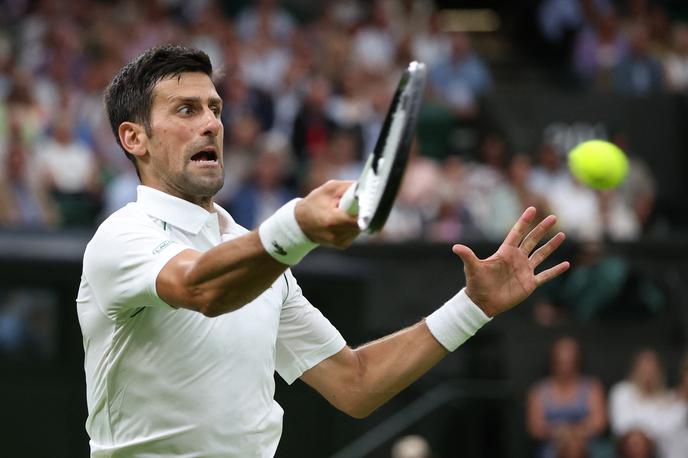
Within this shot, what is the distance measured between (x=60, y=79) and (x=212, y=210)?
30.1 ft

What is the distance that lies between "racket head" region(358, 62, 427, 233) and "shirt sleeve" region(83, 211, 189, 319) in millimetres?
757

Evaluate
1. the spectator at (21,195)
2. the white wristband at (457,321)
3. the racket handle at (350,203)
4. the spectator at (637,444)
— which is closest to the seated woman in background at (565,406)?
the spectator at (637,444)

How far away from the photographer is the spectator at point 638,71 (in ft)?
53.0

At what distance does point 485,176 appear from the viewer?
1323 cm

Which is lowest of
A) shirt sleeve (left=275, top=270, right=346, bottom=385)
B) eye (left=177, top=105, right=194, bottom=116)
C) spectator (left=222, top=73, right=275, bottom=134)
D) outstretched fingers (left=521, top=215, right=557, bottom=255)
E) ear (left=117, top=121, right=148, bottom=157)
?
spectator (left=222, top=73, right=275, bottom=134)

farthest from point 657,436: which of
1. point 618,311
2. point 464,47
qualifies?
point 464,47

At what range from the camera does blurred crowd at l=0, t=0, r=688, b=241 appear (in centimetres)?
1170

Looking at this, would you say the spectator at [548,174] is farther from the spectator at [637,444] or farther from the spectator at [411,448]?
the spectator at [411,448]

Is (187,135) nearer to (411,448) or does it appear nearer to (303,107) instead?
(411,448)

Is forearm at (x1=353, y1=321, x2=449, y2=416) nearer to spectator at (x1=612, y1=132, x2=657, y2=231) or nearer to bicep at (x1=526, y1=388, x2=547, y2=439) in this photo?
bicep at (x1=526, y1=388, x2=547, y2=439)

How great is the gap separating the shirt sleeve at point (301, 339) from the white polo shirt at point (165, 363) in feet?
1.16

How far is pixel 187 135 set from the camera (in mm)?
4062

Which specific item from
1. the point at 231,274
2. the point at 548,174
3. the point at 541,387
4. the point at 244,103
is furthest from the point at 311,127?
the point at 231,274

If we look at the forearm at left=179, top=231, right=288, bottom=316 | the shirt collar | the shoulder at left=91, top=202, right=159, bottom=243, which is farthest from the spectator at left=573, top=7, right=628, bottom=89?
the forearm at left=179, top=231, right=288, bottom=316
